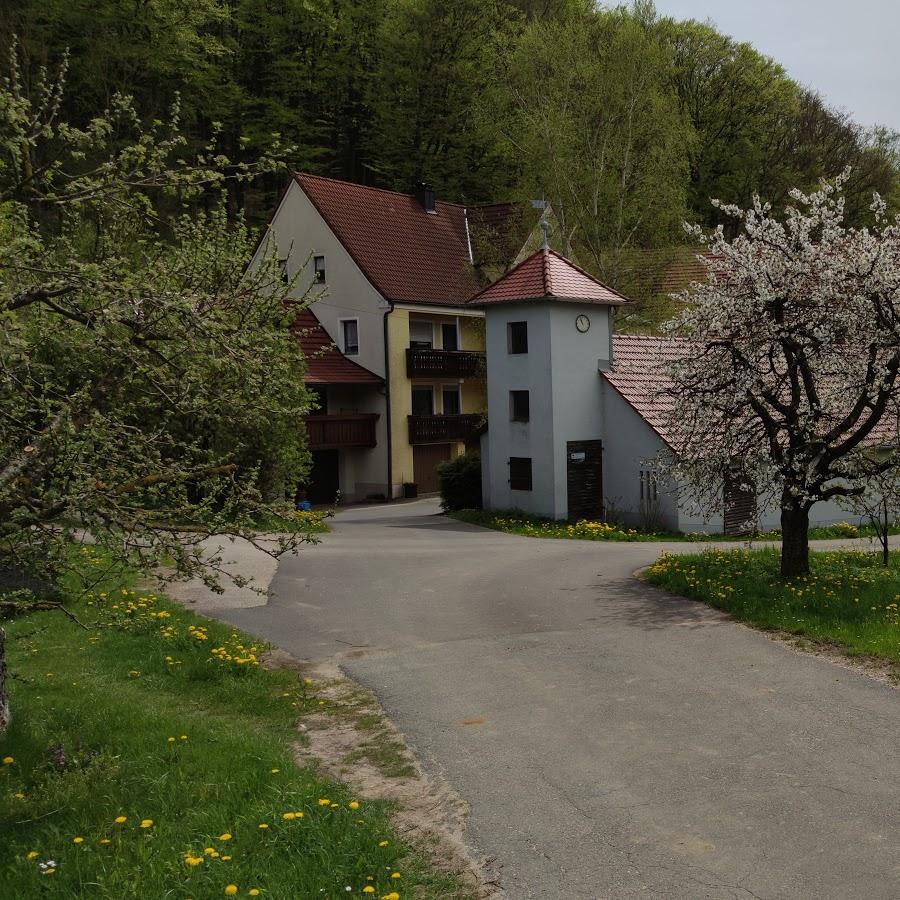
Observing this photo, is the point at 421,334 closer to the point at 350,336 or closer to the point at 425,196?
the point at 350,336

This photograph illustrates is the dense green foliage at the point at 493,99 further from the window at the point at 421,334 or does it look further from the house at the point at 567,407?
the house at the point at 567,407

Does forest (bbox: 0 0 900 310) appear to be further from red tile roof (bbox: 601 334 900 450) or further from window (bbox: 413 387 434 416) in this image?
window (bbox: 413 387 434 416)

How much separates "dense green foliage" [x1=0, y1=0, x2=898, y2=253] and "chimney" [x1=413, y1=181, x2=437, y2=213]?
3.66 m

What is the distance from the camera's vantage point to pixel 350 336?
39.7 metres

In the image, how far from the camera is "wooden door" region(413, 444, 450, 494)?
3959 centimetres

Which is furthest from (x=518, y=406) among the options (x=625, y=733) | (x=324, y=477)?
(x=625, y=733)

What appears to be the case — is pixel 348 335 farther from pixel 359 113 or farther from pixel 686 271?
pixel 359 113

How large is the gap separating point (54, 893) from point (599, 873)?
10.5 feet

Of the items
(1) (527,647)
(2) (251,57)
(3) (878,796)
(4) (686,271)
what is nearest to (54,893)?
(3) (878,796)

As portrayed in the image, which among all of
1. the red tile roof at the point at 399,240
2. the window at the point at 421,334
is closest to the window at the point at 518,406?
the red tile roof at the point at 399,240

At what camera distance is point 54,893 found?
5.73 metres

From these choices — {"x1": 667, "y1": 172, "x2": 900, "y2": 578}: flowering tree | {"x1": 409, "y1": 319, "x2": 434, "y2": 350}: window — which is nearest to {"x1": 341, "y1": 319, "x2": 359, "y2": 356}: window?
{"x1": 409, "y1": 319, "x2": 434, "y2": 350}: window

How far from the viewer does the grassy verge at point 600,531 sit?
82.1 feet

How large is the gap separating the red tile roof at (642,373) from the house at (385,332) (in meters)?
9.53
